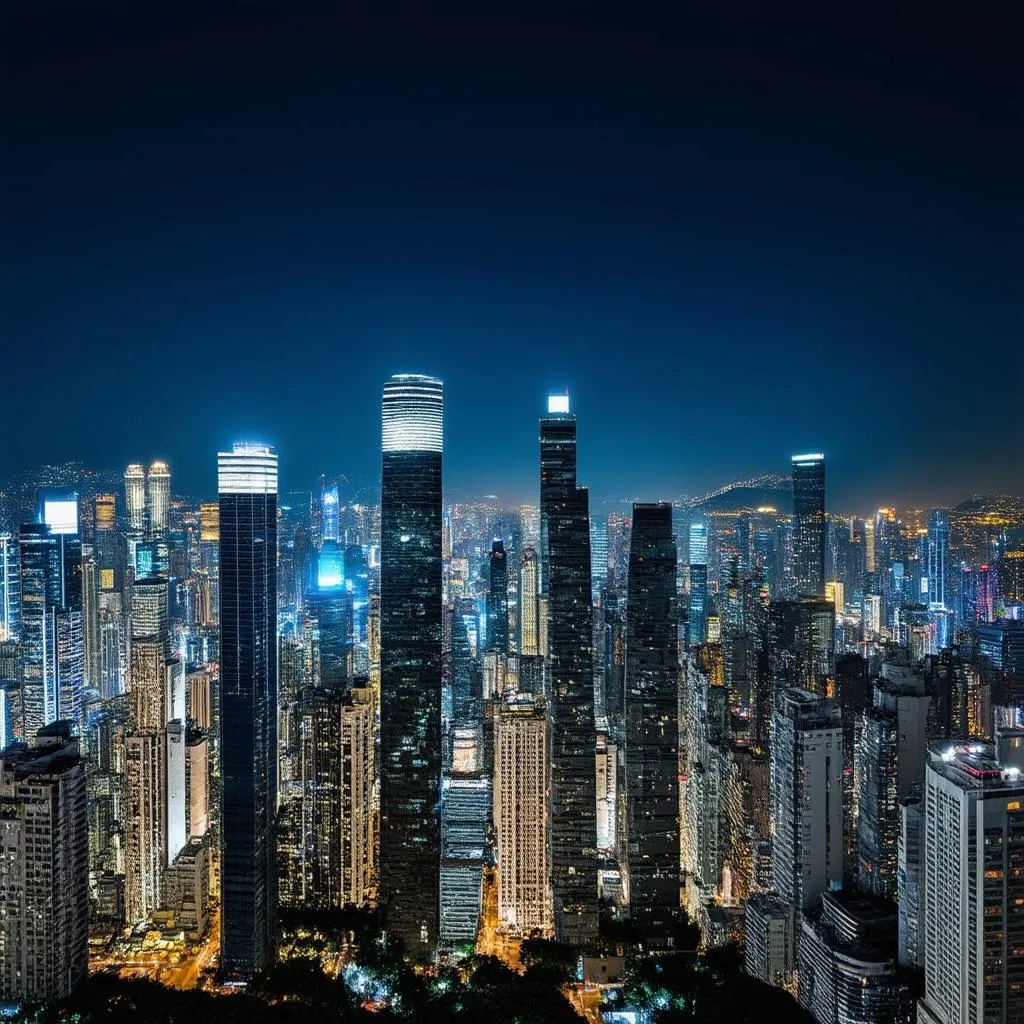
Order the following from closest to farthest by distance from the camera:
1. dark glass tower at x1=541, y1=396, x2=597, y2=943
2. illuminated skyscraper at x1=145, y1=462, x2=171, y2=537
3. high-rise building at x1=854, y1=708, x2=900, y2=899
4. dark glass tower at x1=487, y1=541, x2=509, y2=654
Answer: high-rise building at x1=854, y1=708, x2=900, y2=899
dark glass tower at x1=541, y1=396, x2=597, y2=943
illuminated skyscraper at x1=145, y1=462, x2=171, y2=537
dark glass tower at x1=487, y1=541, x2=509, y2=654

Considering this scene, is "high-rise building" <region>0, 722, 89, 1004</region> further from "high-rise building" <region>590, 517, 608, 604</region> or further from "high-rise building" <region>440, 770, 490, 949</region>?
"high-rise building" <region>590, 517, 608, 604</region>

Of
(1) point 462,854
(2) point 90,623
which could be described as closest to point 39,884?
(1) point 462,854

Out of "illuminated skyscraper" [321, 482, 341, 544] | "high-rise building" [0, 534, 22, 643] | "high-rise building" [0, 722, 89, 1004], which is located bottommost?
"high-rise building" [0, 722, 89, 1004]

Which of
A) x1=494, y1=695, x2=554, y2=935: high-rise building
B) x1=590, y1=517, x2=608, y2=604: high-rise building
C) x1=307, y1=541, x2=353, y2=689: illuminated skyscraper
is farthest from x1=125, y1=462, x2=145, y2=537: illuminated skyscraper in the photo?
x1=590, y1=517, x2=608, y2=604: high-rise building

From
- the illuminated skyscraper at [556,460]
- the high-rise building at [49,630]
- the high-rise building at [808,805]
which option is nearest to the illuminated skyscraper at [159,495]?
the high-rise building at [49,630]

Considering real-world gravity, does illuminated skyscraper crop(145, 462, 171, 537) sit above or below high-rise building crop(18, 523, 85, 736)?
above

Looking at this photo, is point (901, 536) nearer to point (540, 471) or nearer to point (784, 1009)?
point (540, 471)

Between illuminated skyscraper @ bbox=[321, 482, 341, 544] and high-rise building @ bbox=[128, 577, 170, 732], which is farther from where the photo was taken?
illuminated skyscraper @ bbox=[321, 482, 341, 544]
